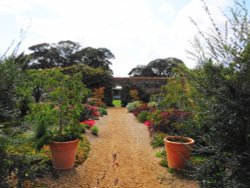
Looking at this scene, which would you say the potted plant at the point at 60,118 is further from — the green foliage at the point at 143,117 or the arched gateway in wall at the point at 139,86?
the arched gateway in wall at the point at 139,86

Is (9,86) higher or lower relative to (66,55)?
lower

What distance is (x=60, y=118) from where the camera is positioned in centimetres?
527

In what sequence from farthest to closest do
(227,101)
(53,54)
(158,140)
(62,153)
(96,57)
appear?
(53,54) < (96,57) < (158,140) < (62,153) < (227,101)

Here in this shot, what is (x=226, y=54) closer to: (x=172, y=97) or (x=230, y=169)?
(x=230, y=169)

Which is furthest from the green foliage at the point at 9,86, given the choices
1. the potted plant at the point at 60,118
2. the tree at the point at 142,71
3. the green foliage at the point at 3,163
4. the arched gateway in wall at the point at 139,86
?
the tree at the point at 142,71

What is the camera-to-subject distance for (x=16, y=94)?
3396 millimetres

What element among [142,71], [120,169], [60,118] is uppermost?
[142,71]

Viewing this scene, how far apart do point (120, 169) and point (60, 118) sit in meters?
1.59

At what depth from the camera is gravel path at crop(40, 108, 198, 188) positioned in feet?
14.6

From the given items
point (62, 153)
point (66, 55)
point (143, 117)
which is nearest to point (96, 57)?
point (66, 55)

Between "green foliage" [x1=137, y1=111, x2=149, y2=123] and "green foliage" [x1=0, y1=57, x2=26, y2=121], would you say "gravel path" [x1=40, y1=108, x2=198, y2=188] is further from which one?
"green foliage" [x1=137, y1=111, x2=149, y2=123]

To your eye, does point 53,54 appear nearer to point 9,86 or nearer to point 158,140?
point 158,140

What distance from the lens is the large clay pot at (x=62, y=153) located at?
4805 millimetres

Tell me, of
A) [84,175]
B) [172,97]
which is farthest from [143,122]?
[84,175]
